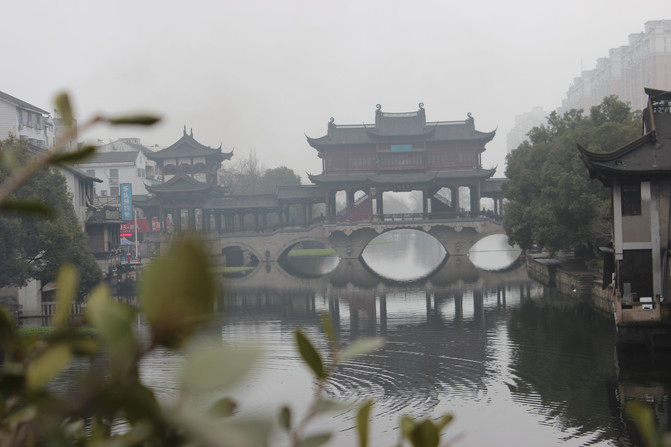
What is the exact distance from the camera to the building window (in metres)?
15.5

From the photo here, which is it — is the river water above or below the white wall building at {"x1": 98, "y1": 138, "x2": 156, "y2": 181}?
below

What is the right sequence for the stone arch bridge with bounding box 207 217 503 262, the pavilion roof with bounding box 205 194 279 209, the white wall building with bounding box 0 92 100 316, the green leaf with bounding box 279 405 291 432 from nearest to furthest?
the green leaf with bounding box 279 405 291 432 → the white wall building with bounding box 0 92 100 316 → the stone arch bridge with bounding box 207 217 503 262 → the pavilion roof with bounding box 205 194 279 209

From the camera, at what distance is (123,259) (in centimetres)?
3278

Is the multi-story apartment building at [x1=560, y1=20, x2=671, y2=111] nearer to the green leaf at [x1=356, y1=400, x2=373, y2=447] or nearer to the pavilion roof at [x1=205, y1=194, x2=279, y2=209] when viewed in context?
the pavilion roof at [x1=205, y1=194, x2=279, y2=209]

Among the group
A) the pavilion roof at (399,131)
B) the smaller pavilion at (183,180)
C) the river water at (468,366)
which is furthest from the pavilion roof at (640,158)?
the smaller pavilion at (183,180)

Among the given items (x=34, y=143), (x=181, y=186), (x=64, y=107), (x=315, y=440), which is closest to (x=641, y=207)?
(x=315, y=440)

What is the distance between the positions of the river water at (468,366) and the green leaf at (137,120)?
29 centimetres

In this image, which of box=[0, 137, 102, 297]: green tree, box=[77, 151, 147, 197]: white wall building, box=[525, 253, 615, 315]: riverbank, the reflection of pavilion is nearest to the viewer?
the reflection of pavilion

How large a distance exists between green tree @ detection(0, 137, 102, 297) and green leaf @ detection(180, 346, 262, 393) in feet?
61.8

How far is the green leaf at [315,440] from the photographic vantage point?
51.8 inches

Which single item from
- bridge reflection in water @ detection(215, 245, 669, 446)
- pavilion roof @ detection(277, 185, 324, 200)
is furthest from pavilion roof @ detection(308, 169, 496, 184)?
bridge reflection in water @ detection(215, 245, 669, 446)

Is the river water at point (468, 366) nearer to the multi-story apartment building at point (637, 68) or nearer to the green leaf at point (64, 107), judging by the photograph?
the green leaf at point (64, 107)

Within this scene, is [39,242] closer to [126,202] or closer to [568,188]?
[126,202]

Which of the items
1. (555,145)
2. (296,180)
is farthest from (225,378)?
(296,180)
